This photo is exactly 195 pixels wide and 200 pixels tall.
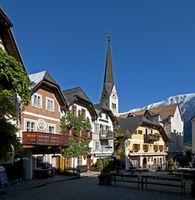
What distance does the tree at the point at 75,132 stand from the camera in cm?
3566

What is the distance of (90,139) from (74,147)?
18.2ft

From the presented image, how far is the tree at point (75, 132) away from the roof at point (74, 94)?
2.13 meters

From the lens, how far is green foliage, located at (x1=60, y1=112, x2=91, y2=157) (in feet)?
117

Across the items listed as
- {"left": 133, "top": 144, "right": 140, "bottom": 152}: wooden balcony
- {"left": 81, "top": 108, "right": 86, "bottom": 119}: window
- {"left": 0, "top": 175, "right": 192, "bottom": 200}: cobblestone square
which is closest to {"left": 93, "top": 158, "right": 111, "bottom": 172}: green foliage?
{"left": 81, "top": 108, "right": 86, "bottom": 119}: window

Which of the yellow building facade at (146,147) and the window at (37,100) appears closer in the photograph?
the window at (37,100)

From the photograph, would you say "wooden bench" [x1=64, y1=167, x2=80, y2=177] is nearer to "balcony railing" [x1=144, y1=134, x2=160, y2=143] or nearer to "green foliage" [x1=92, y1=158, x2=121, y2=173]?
"green foliage" [x1=92, y1=158, x2=121, y2=173]

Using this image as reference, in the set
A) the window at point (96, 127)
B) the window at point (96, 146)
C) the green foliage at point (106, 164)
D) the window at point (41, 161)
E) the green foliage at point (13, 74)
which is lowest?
the green foliage at point (106, 164)

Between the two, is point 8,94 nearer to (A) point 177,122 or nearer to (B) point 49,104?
(B) point 49,104

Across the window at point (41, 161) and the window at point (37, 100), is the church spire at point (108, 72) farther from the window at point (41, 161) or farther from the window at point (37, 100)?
the window at point (41, 161)

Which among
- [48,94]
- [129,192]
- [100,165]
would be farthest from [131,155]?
[129,192]

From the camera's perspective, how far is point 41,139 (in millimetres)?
29047

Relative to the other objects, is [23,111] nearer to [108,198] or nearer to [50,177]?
[50,177]

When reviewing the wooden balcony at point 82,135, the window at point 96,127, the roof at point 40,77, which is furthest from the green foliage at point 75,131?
the roof at point 40,77

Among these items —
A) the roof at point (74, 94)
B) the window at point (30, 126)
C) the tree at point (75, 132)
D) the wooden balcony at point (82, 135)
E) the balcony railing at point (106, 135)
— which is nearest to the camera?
the window at point (30, 126)
